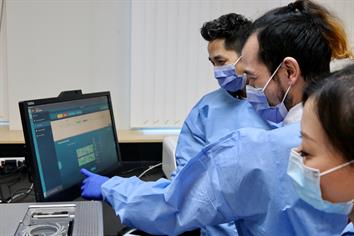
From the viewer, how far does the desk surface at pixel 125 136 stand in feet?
6.45

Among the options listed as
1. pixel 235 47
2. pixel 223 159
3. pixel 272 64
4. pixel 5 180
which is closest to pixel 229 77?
pixel 235 47

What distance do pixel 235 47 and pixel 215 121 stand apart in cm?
30

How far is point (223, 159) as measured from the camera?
89 cm

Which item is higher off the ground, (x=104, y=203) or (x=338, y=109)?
(x=338, y=109)

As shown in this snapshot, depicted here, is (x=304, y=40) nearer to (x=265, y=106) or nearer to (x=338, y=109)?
(x=265, y=106)

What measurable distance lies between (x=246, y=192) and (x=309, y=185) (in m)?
0.15

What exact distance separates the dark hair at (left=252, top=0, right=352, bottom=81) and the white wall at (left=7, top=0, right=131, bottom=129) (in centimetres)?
121

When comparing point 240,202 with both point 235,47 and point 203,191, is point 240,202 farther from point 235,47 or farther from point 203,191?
point 235,47

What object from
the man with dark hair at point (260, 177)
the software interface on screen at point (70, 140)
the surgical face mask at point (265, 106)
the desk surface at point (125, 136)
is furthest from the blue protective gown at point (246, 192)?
the desk surface at point (125, 136)

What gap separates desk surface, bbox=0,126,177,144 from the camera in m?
1.96

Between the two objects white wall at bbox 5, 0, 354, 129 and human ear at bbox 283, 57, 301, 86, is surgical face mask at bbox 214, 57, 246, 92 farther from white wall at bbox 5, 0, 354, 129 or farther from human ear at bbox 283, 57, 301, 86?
white wall at bbox 5, 0, 354, 129

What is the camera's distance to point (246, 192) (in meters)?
0.87

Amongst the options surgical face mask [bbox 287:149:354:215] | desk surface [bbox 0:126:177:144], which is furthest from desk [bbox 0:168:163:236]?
surgical face mask [bbox 287:149:354:215]

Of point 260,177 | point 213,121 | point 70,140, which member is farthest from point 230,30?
point 260,177
